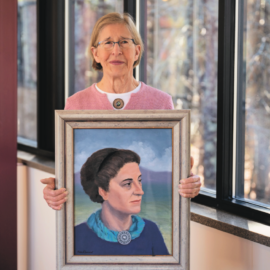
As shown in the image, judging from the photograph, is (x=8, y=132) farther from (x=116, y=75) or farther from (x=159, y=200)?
(x=159, y=200)

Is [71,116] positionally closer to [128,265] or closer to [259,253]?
[128,265]

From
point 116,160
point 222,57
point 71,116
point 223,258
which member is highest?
point 222,57

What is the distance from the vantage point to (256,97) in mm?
1679

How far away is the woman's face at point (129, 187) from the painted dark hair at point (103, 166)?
0.05 feet

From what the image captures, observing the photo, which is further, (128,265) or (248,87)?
(248,87)

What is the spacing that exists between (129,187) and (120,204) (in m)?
0.06

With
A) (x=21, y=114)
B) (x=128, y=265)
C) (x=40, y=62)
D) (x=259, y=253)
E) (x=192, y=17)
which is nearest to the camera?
(x=128, y=265)

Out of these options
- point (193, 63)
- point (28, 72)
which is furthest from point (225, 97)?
point (28, 72)

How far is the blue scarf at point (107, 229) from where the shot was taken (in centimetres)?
127

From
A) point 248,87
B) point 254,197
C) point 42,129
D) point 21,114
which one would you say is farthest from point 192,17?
point 21,114

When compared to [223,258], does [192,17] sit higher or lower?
higher

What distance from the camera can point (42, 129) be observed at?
9.60ft

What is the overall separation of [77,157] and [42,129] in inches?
68.3

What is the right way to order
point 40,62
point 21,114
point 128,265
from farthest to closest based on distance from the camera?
point 21,114 → point 40,62 → point 128,265
